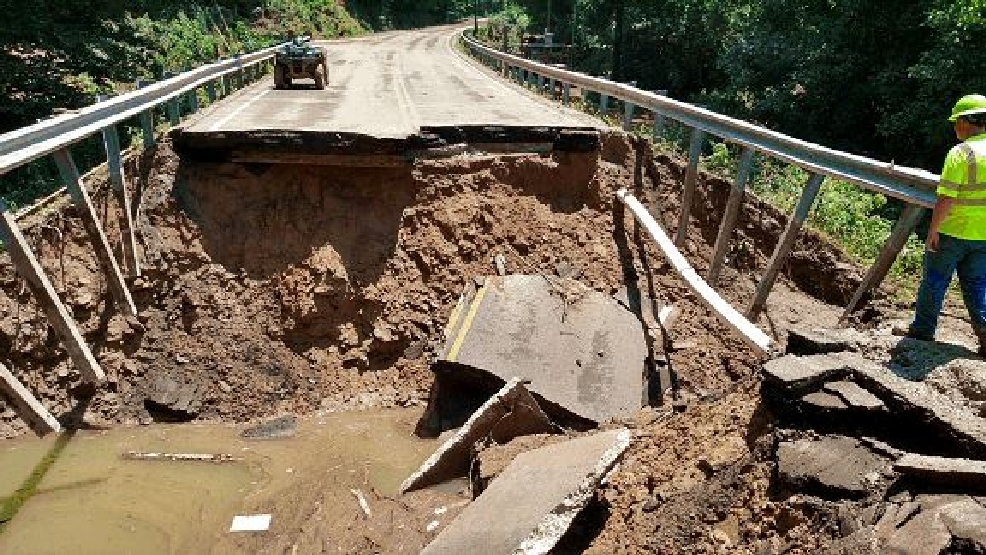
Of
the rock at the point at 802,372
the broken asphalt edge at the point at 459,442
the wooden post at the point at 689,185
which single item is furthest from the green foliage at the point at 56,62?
the rock at the point at 802,372

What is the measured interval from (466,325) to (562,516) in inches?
138

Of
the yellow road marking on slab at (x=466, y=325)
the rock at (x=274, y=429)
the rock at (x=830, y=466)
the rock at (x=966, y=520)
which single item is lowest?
the rock at (x=274, y=429)

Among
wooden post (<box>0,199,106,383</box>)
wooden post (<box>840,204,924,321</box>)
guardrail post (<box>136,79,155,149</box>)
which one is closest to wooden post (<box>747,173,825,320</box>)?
wooden post (<box>840,204,924,321</box>)

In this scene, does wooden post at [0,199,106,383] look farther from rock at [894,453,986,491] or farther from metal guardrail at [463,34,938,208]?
metal guardrail at [463,34,938,208]

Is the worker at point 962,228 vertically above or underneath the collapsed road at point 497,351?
Answer: above

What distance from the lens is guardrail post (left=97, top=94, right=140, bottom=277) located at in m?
8.09

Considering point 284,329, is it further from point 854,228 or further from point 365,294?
point 854,228

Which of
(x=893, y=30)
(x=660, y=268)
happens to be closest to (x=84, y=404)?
(x=660, y=268)

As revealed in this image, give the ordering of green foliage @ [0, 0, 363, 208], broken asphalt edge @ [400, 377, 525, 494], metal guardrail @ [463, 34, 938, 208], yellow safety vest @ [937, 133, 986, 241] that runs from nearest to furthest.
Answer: yellow safety vest @ [937, 133, 986, 241] → metal guardrail @ [463, 34, 938, 208] → broken asphalt edge @ [400, 377, 525, 494] → green foliage @ [0, 0, 363, 208]

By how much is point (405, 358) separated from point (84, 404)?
3.43 m

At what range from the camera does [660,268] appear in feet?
31.0

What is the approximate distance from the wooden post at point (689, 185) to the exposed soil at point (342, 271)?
241mm

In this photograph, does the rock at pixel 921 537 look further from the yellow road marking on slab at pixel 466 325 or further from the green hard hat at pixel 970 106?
the yellow road marking on slab at pixel 466 325

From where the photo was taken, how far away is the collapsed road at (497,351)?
14.1ft
